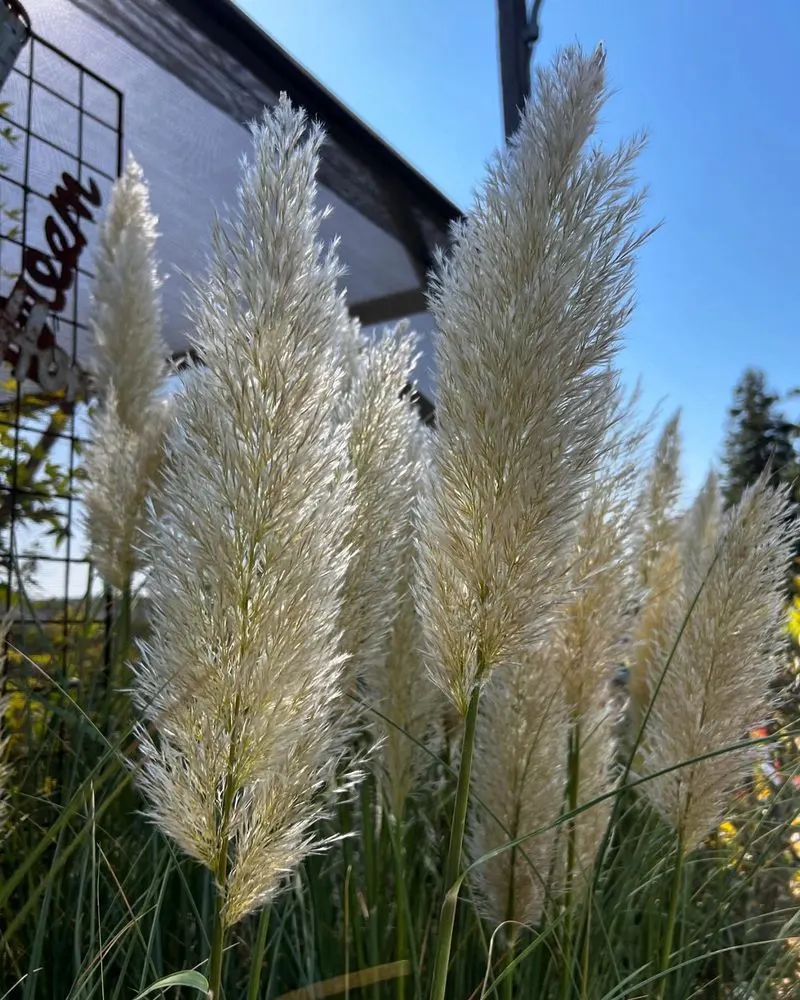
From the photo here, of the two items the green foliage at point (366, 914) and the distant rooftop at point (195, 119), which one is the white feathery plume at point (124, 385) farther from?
the distant rooftop at point (195, 119)

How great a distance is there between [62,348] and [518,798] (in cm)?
209

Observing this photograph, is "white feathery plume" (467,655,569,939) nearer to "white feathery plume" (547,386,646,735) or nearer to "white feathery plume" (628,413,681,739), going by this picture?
"white feathery plume" (547,386,646,735)

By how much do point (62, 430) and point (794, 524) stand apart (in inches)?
87.9

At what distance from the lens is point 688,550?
5.59 feet

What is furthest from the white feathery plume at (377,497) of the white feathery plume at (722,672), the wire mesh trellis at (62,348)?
the wire mesh trellis at (62,348)

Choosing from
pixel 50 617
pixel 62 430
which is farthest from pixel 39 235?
pixel 50 617

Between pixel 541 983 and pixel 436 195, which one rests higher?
pixel 436 195

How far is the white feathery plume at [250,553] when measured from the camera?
2.15 feet

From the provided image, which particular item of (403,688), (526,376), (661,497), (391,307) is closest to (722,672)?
(403,688)

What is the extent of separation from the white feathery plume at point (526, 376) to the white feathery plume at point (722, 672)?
1.35 feet

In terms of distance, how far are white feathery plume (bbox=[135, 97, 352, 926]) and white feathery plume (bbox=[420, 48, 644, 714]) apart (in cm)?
12

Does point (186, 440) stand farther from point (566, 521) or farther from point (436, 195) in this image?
point (436, 195)

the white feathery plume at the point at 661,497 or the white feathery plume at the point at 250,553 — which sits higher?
the white feathery plume at the point at 661,497

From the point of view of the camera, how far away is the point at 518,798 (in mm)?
1061
